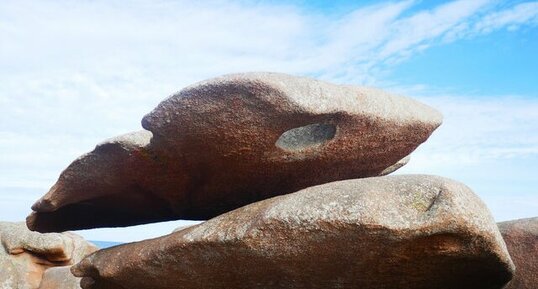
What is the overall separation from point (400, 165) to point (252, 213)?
3.91 metres

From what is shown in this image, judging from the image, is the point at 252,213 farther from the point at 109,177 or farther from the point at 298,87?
the point at 109,177

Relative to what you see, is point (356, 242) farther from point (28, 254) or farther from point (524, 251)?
point (28, 254)

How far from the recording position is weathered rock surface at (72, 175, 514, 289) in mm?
6062

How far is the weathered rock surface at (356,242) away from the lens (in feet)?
19.9

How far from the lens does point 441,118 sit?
910cm

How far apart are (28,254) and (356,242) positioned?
44.4 feet

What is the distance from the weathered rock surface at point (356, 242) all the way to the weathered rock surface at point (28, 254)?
10943 mm

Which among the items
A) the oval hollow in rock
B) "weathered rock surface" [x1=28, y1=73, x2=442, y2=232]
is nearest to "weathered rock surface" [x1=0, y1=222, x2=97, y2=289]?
"weathered rock surface" [x1=28, y1=73, x2=442, y2=232]

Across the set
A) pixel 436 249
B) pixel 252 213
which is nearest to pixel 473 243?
pixel 436 249

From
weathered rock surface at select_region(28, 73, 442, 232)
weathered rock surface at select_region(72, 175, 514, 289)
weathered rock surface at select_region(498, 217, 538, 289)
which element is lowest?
weathered rock surface at select_region(498, 217, 538, 289)

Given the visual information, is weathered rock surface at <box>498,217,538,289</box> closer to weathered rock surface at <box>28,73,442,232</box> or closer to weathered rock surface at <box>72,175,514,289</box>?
weathered rock surface at <box>72,175,514,289</box>

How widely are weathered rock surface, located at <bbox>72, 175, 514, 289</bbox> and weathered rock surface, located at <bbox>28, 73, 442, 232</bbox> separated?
101 cm

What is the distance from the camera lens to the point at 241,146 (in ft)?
25.7

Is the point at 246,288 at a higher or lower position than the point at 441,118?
lower
